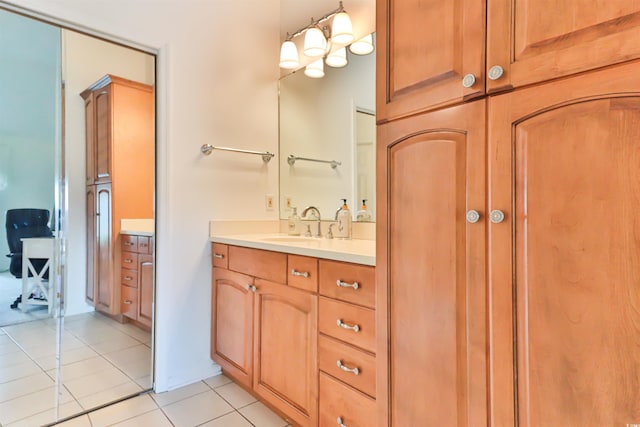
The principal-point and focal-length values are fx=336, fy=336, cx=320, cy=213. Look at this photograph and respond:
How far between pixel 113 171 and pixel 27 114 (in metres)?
0.48

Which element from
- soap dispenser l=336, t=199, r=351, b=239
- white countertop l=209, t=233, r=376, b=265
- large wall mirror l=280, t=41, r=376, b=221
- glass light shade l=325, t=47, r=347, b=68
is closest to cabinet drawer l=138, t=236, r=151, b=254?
white countertop l=209, t=233, r=376, b=265

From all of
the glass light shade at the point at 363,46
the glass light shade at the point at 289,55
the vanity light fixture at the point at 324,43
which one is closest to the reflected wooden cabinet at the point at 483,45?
the glass light shade at the point at 363,46

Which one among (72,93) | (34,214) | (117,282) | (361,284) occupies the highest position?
(72,93)

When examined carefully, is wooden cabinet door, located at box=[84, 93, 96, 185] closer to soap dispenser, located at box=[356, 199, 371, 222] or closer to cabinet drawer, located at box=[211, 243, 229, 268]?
cabinet drawer, located at box=[211, 243, 229, 268]

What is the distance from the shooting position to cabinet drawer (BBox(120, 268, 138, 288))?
211 centimetres

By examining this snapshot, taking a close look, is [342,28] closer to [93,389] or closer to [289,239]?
[289,239]

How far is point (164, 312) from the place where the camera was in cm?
195

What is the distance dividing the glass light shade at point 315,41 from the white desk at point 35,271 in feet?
6.20

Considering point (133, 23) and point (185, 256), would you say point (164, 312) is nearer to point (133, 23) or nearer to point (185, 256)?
point (185, 256)

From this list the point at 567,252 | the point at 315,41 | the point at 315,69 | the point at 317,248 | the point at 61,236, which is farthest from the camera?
the point at 315,69

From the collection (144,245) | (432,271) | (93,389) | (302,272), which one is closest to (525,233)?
(432,271)

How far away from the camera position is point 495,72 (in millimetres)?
797

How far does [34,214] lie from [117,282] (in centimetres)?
60

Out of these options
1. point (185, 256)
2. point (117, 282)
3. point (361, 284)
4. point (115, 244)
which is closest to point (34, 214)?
point (115, 244)
